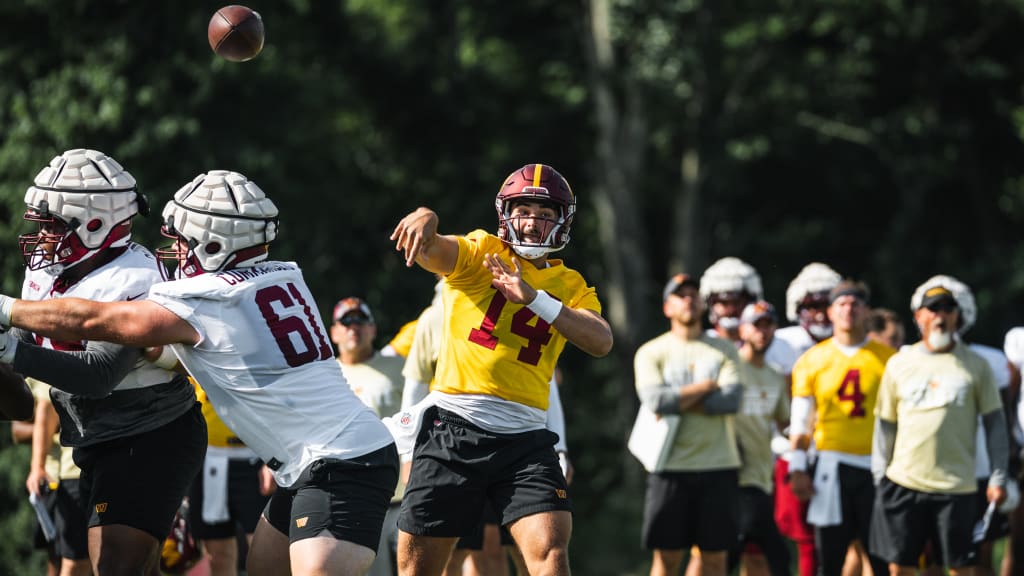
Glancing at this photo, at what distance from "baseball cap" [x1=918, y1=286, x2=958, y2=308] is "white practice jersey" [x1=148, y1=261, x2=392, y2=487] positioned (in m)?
4.03

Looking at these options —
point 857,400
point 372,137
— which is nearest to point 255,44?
point 857,400

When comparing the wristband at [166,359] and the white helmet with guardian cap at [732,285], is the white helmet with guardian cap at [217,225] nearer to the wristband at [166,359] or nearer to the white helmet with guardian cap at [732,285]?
the wristband at [166,359]

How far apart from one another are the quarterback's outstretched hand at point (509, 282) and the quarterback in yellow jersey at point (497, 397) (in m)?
0.09

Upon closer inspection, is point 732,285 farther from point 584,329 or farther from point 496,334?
point 584,329

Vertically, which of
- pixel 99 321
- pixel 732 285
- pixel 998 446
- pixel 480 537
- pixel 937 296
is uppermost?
pixel 732 285

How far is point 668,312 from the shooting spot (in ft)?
30.2

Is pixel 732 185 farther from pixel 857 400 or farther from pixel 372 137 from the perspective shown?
pixel 857 400

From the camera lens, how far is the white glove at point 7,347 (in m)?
5.29

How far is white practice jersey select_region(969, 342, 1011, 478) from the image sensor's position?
877 cm

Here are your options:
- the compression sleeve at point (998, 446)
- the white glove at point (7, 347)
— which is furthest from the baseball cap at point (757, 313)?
the white glove at point (7, 347)

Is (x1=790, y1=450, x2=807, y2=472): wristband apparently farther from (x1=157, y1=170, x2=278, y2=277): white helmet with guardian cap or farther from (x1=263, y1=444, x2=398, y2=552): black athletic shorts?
(x1=157, y1=170, x2=278, y2=277): white helmet with guardian cap

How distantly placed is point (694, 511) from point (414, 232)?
3734 millimetres

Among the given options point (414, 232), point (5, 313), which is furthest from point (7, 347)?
point (414, 232)

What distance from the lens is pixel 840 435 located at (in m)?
9.16
